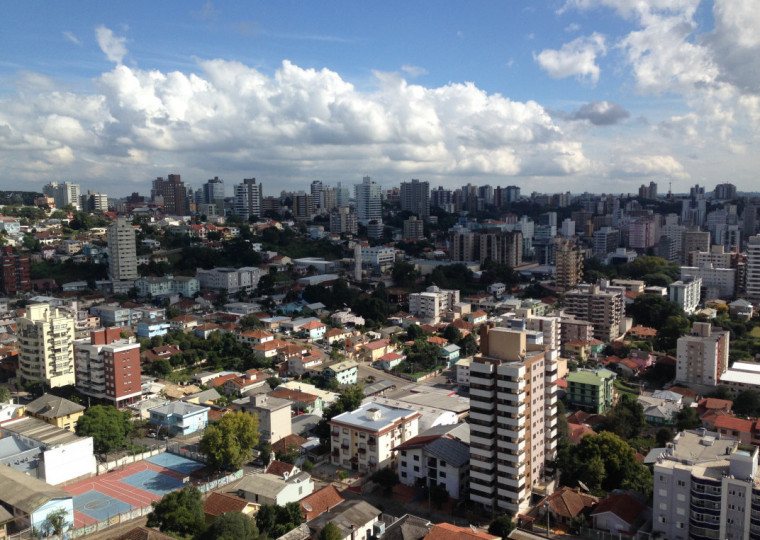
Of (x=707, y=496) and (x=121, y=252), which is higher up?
(x=121, y=252)

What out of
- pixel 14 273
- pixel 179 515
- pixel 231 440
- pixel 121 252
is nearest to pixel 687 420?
pixel 231 440

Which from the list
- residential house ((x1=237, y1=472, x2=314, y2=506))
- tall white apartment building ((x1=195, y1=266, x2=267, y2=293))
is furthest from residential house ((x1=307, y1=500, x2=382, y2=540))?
tall white apartment building ((x1=195, y1=266, x2=267, y2=293))

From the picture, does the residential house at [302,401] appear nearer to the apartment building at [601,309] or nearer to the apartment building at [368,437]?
the apartment building at [368,437]

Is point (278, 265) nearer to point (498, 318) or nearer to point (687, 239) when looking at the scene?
point (498, 318)

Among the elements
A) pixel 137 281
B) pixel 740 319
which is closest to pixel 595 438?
pixel 740 319

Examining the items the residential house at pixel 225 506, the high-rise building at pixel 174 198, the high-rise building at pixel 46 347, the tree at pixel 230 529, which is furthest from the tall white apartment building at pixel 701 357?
the high-rise building at pixel 174 198

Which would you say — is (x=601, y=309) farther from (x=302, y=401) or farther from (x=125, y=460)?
(x=125, y=460)
